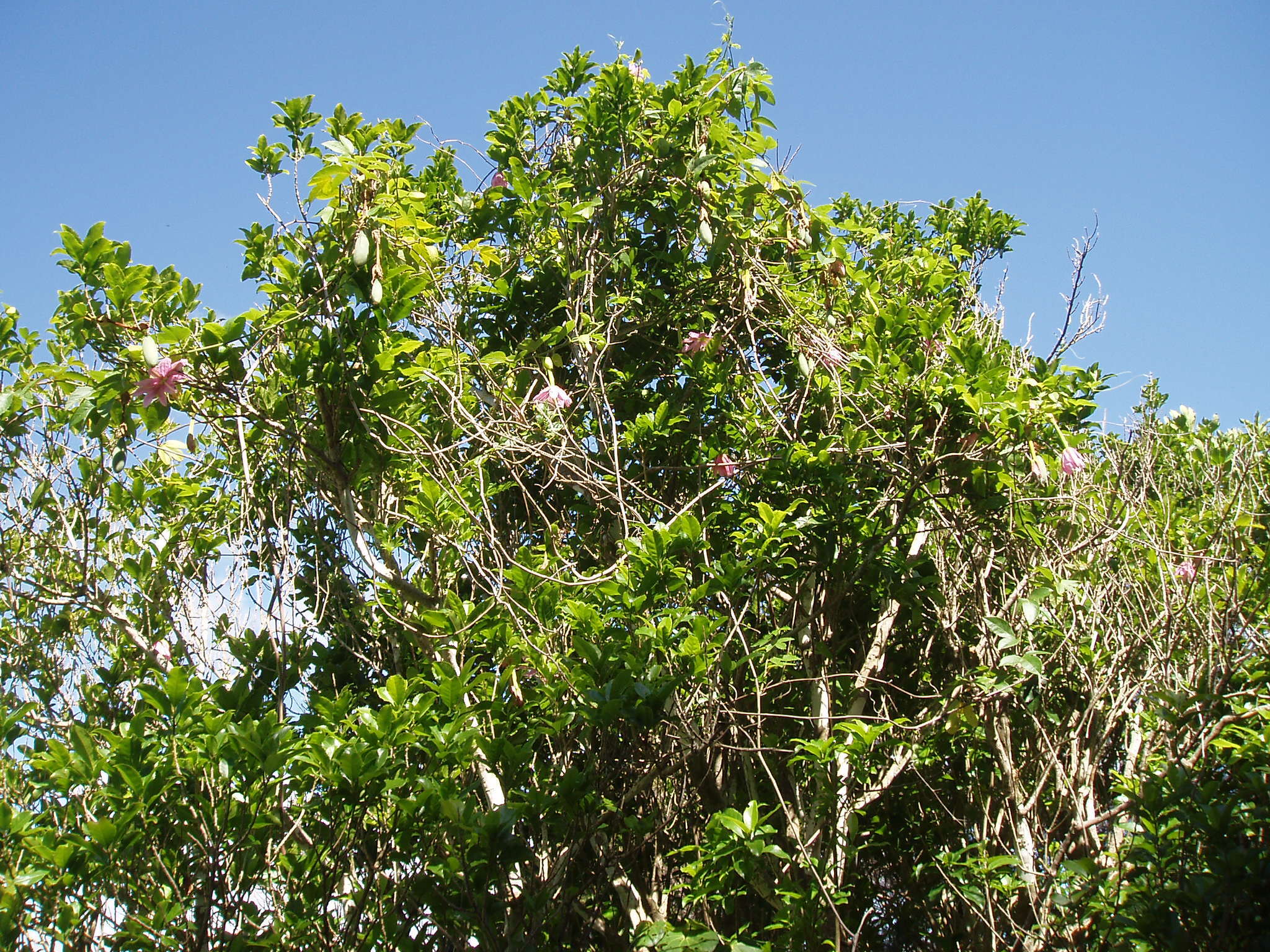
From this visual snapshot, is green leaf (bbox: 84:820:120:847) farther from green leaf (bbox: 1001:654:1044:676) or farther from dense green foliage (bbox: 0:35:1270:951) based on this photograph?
green leaf (bbox: 1001:654:1044:676)

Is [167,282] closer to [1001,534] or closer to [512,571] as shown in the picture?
[512,571]

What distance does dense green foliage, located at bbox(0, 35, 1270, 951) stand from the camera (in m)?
1.95

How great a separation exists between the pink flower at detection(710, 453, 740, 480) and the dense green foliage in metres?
0.02

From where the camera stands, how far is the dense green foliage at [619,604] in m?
1.95

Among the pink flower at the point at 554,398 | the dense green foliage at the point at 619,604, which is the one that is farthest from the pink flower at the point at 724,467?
the pink flower at the point at 554,398

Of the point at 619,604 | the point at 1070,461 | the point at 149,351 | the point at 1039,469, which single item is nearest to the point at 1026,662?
the point at 1039,469

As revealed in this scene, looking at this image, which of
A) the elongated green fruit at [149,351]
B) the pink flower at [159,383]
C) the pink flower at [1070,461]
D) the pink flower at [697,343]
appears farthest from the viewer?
the pink flower at [697,343]

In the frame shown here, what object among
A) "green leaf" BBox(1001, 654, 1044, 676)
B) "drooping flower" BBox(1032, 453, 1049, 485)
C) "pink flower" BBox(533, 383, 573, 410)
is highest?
"pink flower" BBox(533, 383, 573, 410)

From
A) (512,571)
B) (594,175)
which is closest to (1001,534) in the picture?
(512,571)

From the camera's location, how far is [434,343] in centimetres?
313

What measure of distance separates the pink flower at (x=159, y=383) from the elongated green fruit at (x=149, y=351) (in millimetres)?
A: 84

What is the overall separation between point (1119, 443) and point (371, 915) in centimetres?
316

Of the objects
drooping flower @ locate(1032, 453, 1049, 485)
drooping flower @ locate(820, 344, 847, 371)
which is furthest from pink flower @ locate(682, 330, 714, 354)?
drooping flower @ locate(1032, 453, 1049, 485)

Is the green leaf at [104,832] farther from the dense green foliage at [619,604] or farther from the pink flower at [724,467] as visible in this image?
the pink flower at [724,467]
